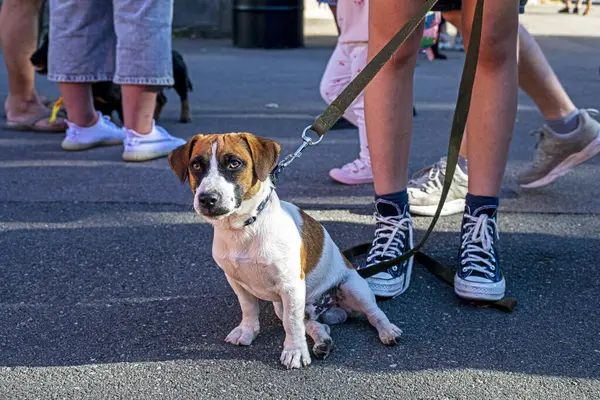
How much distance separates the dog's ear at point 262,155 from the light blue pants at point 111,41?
261cm

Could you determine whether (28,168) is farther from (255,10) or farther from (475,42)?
(255,10)


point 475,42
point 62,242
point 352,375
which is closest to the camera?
point 352,375

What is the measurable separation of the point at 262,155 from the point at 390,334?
70cm

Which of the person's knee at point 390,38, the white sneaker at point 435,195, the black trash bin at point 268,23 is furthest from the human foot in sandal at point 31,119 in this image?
the black trash bin at point 268,23

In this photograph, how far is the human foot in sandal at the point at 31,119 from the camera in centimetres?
587

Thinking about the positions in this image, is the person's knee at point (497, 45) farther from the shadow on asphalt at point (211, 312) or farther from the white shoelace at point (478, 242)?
the shadow on asphalt at point (211, 312)

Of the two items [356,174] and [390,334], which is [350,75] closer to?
[356,174]

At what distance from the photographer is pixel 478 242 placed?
→ 117 inches

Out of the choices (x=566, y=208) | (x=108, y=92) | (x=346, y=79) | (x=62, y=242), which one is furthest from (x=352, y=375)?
(x=108, y=92)

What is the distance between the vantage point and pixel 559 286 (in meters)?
3.04

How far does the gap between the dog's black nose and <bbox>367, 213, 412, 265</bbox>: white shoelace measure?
0.97 meters

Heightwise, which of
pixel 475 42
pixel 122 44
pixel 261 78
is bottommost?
pixel 261 78

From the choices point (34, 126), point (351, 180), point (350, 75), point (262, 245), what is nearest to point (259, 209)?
point (262, 245)

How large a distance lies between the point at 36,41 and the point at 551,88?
3738 millimetres
